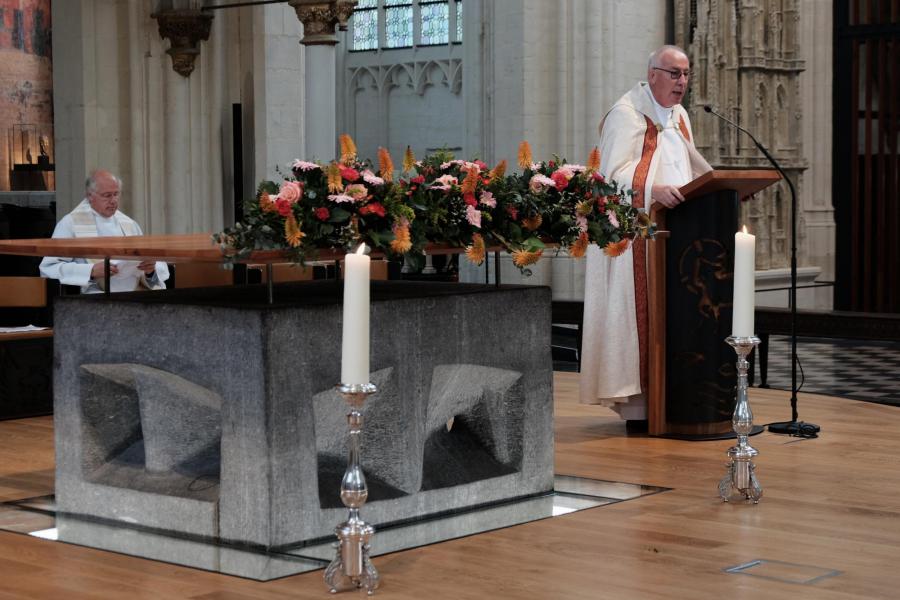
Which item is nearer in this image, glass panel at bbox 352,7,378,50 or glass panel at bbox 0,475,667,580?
glass panel at bbox 0,475,667,580

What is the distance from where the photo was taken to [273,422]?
4.56 meters

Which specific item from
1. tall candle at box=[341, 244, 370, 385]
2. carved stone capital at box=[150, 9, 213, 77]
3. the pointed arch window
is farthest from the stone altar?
the pointed arch window

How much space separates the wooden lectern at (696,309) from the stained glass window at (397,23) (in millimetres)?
18342

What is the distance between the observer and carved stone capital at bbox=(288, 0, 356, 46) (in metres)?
11.2

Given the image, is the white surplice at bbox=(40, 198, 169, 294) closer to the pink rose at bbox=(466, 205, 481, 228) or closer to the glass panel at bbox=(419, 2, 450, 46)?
the pink rose at bbox=(466, 205, 481, 228)

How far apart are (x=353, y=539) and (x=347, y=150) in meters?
1.34

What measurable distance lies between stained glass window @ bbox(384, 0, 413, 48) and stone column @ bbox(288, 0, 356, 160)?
525 inches

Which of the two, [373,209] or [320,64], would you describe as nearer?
[373,209]

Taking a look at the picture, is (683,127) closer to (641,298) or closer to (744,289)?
(641,298)

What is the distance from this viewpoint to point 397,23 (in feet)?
81.7

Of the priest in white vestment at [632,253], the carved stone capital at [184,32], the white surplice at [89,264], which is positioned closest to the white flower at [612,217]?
the priest in white vestment at [632,253]

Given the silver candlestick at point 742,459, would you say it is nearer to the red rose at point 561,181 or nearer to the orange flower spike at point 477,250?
the red rose at point 561,181

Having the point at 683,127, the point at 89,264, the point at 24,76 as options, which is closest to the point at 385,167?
the point at 683,127

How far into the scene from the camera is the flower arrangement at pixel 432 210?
4.61m
